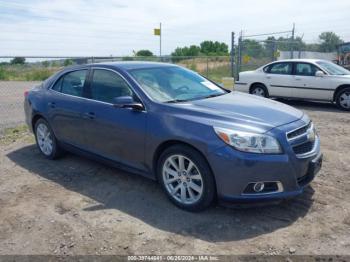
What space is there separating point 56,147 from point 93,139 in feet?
3.65

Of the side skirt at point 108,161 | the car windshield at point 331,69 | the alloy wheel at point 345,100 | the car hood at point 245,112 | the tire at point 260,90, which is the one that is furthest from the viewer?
the tire at point 260,90

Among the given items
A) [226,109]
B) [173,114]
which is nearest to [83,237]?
[173,114]

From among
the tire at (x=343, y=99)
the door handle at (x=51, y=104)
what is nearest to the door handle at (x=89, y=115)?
the door handle at (x=51, y=104)

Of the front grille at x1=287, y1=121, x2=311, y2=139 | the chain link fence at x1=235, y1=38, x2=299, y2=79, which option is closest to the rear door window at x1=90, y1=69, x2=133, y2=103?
the front grille at x1=287, y1=121, x2=311, y2=139

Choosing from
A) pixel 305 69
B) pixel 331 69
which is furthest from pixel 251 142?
pixel 331 69

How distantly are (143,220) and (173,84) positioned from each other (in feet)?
5.88

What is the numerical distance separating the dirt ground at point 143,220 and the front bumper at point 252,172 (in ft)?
0.99

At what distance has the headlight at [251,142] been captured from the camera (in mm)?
3603

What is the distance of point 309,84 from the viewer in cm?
1075

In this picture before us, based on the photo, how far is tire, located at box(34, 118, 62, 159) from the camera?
5.82 m

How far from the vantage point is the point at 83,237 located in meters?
3.60

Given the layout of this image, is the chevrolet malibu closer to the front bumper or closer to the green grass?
the front bumper

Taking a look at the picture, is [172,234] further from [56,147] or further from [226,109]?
[56,147]

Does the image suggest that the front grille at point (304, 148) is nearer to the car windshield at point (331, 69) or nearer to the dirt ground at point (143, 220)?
the dirt ground at point (143, 220)
